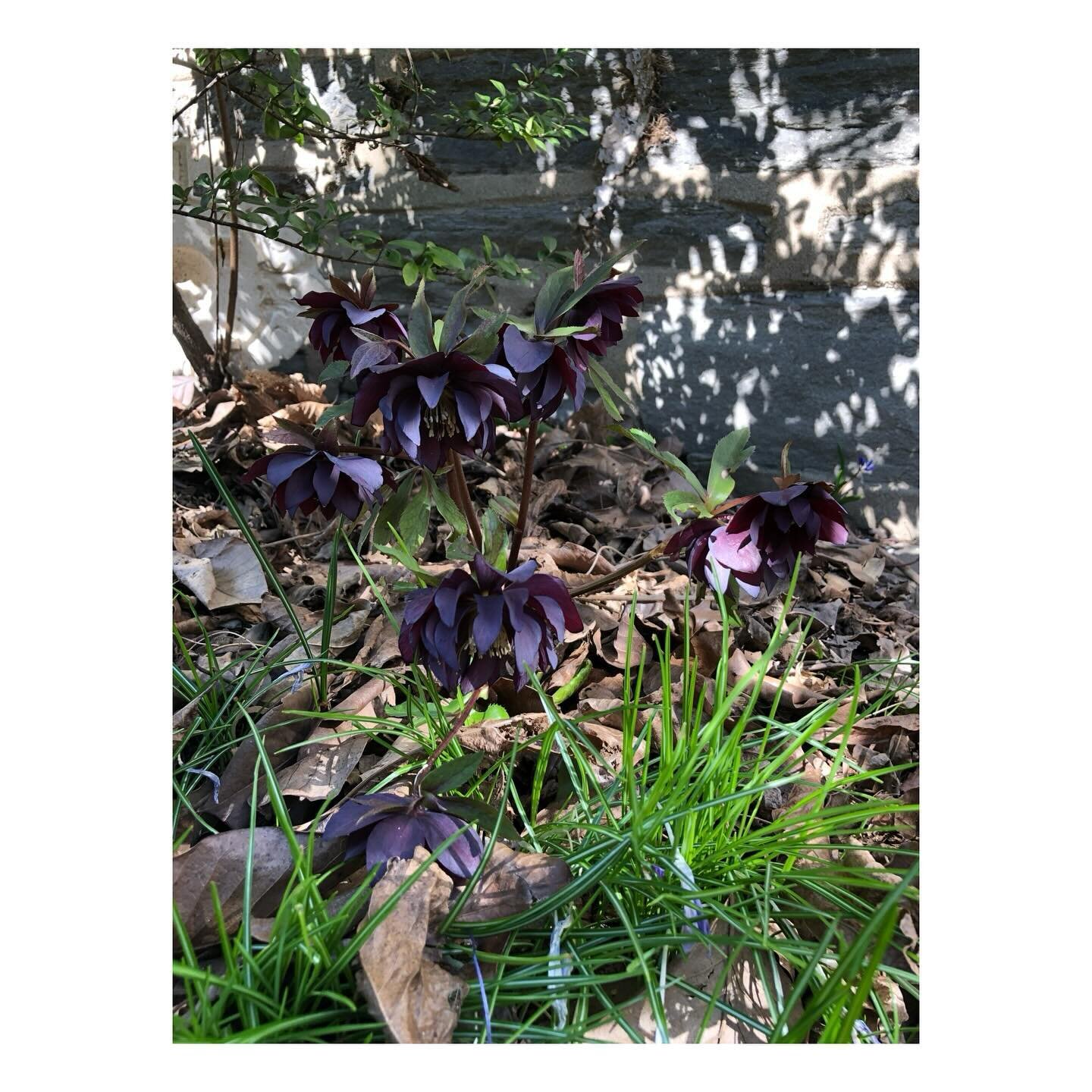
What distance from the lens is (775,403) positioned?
176 centimetres

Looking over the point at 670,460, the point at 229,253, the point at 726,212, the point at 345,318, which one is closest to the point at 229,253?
the point at 229,253

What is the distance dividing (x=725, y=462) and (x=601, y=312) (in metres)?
0.19

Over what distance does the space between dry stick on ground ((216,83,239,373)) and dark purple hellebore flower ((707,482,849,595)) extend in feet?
3.56

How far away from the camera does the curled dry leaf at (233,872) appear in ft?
2.28

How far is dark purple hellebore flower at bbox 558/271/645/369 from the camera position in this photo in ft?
2.72

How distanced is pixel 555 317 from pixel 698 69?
1.10 meters

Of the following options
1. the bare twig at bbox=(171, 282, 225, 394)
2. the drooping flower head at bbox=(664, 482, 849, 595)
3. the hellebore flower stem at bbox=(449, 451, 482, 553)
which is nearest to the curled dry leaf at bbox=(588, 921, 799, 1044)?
the drooping flower head at bbox=(664, 482, 849, 595)

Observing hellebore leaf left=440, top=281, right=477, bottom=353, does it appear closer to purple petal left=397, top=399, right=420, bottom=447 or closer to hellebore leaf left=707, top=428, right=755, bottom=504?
purple petal left=397, top=399, right=420, bottom=447

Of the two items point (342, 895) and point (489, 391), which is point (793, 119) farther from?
point (342, 895)

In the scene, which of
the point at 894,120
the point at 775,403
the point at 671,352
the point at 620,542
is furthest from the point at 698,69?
the point at 620,542

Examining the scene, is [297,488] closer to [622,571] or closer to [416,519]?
[416,519]

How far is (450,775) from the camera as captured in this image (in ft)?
2.34

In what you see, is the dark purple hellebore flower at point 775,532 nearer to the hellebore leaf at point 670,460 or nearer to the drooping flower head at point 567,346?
the hellebore leaf at point 670,460

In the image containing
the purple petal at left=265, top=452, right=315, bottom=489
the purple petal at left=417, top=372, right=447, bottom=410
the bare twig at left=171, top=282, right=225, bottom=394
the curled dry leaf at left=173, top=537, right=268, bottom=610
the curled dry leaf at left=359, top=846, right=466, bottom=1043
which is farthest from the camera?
the bare twig at left=171, top=282, right=225, bottom=394
